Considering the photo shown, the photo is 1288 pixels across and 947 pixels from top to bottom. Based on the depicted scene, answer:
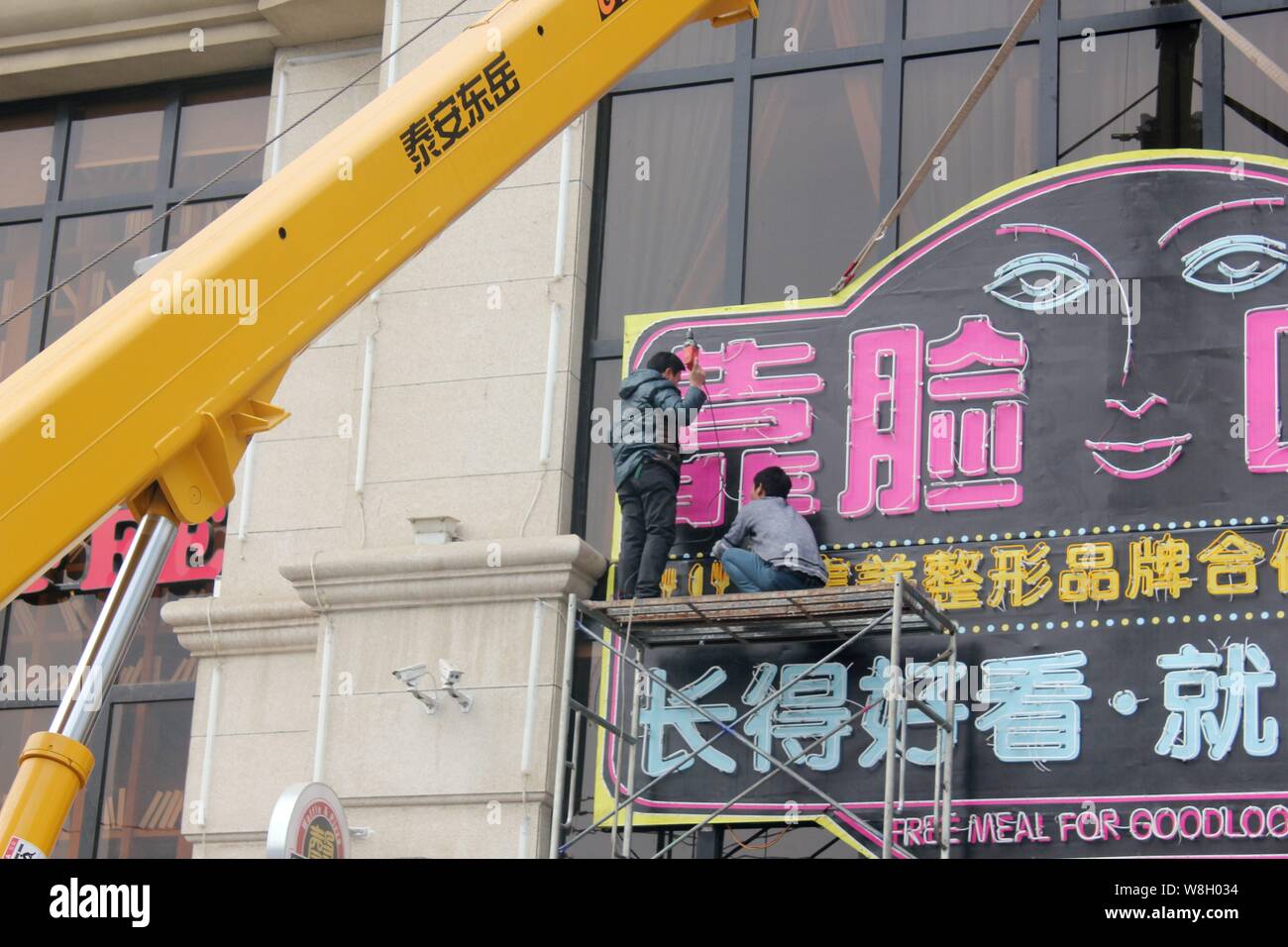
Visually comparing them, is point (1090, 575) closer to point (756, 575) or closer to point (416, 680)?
point (756, 575)

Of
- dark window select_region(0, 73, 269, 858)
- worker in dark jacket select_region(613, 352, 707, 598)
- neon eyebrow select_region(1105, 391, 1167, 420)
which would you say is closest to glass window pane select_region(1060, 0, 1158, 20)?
neon eyebrow select_region(1105, 391, 1167, 420)

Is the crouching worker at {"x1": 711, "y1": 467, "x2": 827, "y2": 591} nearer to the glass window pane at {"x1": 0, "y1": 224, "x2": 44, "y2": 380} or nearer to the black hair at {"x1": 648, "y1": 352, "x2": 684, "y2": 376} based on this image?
the black hair at {"x1": 648, "y1": 352, "x2": 684, "y2": 376}

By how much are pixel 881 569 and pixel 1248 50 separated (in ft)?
16.0

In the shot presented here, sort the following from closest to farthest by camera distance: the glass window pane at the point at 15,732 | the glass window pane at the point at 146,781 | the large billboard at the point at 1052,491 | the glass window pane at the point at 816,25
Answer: the large billboard at the point at 1052,491 → the glass window pane at the point at 816,25 → the glass window pane at the point at 146,781 → the glass window pane at the point at 15,732

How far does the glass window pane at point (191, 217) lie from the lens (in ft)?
67.3

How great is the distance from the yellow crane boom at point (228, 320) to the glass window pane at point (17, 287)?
10.9m

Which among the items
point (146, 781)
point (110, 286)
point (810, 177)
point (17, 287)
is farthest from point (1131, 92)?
point (17, 287)

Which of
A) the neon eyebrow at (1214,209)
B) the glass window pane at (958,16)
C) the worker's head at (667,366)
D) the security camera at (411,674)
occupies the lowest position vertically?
the security camera at (411,674)

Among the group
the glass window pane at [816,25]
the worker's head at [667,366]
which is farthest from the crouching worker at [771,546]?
the glass window pane at [816,25]

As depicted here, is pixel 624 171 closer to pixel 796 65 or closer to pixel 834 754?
pixel 796 65

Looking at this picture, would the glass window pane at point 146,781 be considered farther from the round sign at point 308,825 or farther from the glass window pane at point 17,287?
the glass window pane at point 17,287

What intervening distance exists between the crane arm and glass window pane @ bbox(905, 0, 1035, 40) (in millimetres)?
6067

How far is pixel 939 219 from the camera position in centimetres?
1673
